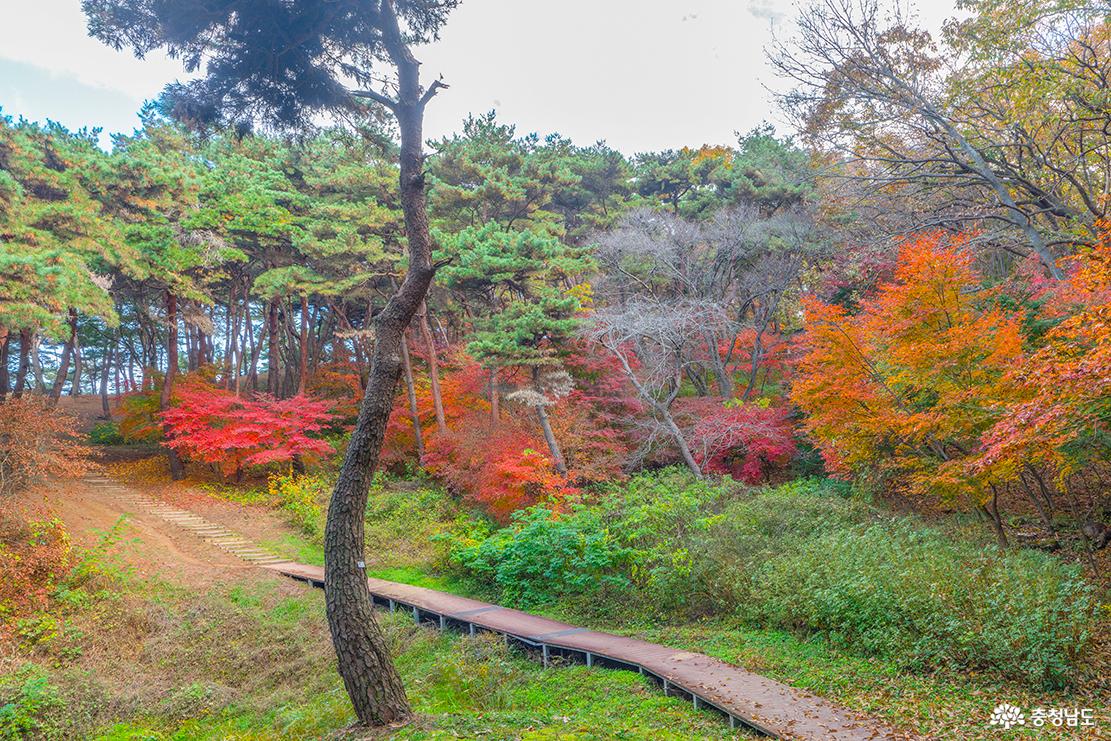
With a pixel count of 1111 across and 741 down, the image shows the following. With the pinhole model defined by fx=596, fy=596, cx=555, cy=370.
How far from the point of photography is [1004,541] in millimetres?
9055

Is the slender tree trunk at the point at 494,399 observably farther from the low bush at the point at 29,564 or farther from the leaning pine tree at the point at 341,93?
the leaning pine tree at the point at 341,93

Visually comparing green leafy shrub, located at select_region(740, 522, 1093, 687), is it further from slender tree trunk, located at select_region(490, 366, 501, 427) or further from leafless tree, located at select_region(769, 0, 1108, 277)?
slender tree trunk, located at select_region(490, 366, 501, 427)

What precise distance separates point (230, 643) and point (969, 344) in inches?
442

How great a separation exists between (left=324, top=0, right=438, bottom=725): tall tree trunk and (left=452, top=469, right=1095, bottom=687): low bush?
4956mm

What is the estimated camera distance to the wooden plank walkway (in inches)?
190

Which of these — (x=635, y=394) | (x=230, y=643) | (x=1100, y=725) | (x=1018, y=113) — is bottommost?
(x=230, y=643)

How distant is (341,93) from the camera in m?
6.01

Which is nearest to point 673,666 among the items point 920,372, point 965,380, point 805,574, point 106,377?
point 805,574

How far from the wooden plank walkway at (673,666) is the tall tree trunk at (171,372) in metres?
10.1

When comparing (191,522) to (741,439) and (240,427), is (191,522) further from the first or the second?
(741,439)

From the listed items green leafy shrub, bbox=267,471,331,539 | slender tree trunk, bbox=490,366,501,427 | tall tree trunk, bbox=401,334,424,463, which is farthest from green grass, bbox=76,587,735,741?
tall tree trunk, bbox=401,334,424,463

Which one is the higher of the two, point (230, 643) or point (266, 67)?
point (266, 67)

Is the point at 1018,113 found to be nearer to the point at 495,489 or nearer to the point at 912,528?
the point at 912,528

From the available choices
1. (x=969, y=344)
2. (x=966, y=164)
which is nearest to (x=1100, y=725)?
(x=969, y=344)
